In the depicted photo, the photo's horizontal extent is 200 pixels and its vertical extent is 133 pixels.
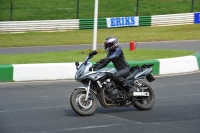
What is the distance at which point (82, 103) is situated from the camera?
10.4 metres

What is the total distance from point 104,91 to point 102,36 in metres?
20.8

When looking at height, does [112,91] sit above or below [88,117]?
above

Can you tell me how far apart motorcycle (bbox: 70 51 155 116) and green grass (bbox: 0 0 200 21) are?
82.8 ft

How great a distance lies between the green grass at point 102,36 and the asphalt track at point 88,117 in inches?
575

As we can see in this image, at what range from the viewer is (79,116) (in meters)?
10.5

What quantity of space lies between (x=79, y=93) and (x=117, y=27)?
1000 inches

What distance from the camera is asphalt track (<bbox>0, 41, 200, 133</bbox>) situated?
938 centimetres

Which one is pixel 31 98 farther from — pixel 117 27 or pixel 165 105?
pixel 117 27

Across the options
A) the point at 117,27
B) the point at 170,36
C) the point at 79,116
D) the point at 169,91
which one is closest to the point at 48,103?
the point at 79,116

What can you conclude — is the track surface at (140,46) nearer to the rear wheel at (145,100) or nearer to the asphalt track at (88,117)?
the asphalt track at (88,117)

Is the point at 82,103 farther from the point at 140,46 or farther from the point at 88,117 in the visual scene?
the point at 140,46

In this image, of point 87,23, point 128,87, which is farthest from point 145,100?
point 87,23

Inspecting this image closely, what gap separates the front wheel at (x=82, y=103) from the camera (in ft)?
33.9

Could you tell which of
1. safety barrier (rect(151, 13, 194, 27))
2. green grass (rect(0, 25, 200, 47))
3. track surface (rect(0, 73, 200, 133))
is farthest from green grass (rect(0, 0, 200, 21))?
track surface (rect(0, 73, 200, 133))
